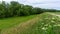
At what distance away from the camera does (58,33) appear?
479 centimetres

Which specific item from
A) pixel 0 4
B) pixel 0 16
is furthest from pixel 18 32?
pixel 0 4

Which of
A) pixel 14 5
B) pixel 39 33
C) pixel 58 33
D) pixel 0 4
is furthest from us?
pixel 14 5

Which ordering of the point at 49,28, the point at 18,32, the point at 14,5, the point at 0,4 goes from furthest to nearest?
the point at 14,5
the point at 0,4
the point at 18,32
the point at 49,28

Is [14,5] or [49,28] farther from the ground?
[49,28]

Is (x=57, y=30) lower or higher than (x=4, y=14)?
higher

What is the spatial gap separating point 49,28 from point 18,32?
8.44ft

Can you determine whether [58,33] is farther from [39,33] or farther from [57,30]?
[39,33]

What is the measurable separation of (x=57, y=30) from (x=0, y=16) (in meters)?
62.8

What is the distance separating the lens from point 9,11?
72.4 meters

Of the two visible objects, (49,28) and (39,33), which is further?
(39,33)

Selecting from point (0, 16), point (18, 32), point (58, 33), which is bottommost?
point (0, 16)

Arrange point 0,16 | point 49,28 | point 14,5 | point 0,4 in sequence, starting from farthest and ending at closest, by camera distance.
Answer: point 14,5 < point 0,4 < point 0,16 < point 49,28

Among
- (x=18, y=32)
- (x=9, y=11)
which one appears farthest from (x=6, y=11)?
(x=18, y=32)

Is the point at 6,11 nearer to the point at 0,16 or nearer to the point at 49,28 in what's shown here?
the point at 0,16
